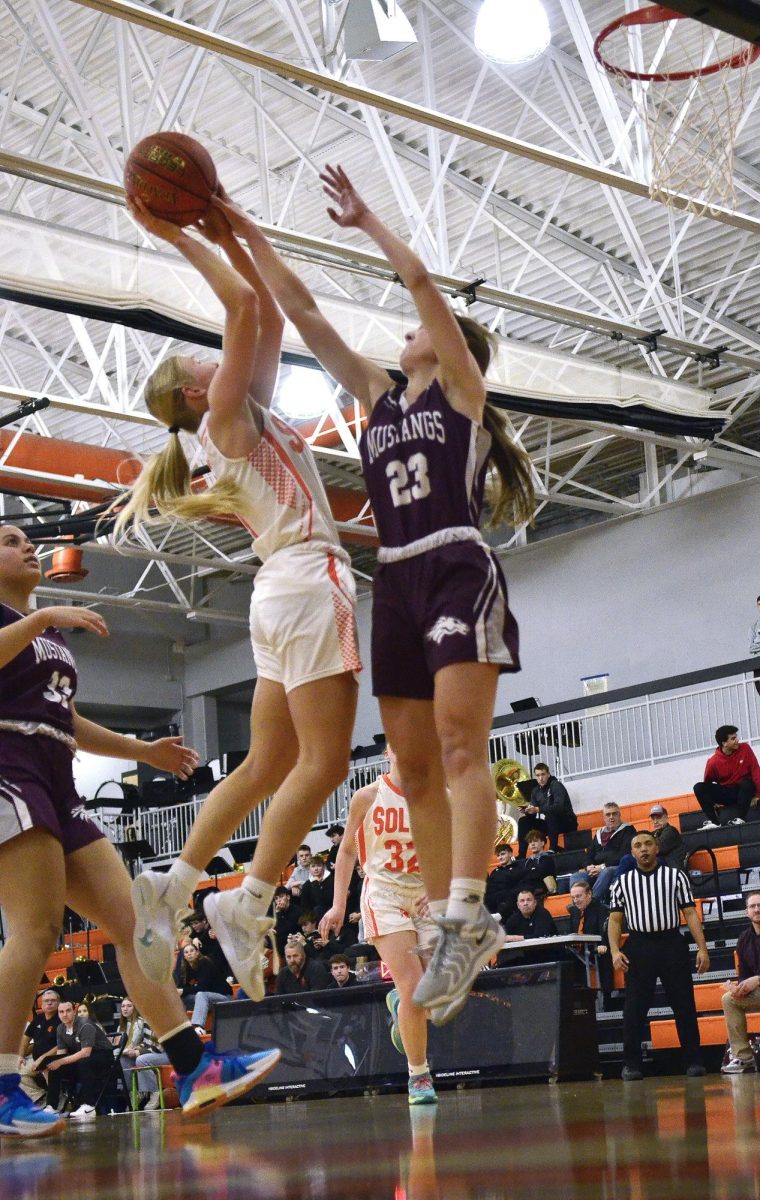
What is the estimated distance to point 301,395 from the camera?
17.7 m

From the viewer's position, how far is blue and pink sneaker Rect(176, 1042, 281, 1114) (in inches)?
165

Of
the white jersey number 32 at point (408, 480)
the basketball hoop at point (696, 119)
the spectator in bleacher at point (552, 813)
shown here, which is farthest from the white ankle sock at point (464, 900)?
the spectator in bleacher at point (552, 813)

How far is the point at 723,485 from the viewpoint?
22250mm

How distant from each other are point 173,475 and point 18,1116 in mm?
2048

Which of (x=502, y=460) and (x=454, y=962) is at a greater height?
(x=502, y=460)

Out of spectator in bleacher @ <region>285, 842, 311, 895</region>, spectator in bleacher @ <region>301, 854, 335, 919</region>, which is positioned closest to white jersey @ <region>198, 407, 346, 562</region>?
spectator in bleacher @ <region>301, 854, 335, 919</region>

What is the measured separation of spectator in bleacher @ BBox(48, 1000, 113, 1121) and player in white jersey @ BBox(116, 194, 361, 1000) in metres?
11.8

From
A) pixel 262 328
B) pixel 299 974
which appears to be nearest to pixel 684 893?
pixel 299 974

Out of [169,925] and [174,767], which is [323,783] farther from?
[174,767]

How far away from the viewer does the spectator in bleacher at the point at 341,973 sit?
13812 millimetres

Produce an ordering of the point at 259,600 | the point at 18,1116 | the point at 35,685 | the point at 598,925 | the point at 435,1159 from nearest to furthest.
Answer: the point at 435,1159
the point at 259,600
the point at 18,1116
the point at 35,685
the point at 598,925

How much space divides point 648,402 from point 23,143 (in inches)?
281

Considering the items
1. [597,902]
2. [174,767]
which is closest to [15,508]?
[597,902]

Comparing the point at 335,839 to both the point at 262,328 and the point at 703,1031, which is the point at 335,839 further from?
the point at 262,328
